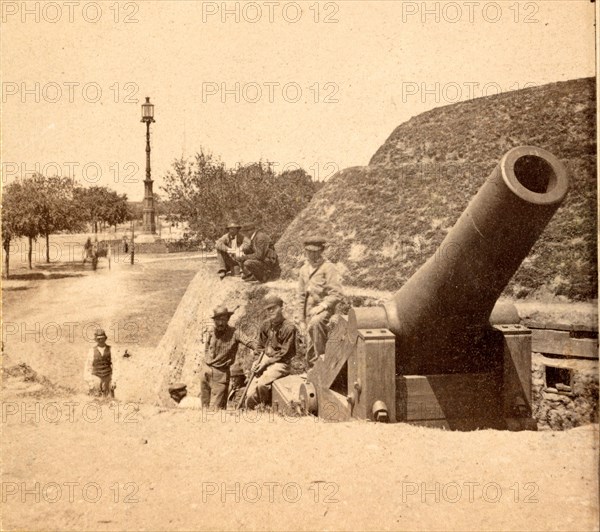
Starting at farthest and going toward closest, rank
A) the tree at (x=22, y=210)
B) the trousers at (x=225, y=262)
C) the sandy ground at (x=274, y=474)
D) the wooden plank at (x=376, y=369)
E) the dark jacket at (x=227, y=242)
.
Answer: the tree at (x=22, y=210) → the trousers at (x=225, y=262) → the dark jacket at (x=227, y=242) → the wooden plank at (x=376, y=369) → the sandy ground at (x=274, y=474)

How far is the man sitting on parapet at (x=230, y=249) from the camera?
1423 cm

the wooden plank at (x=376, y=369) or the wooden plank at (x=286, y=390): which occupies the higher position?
the wooden plank at (x=376, y=369)

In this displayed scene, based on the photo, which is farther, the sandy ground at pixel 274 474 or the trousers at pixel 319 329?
the trousers at pixel 319 329

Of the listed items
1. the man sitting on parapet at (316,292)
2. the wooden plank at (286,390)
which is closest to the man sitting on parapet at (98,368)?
the wooden plank at (286,390)

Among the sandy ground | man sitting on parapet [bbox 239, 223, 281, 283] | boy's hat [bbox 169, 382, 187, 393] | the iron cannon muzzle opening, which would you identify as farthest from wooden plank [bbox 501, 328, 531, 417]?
man sitting on parapet [bbox 239, 223, 281, 283]

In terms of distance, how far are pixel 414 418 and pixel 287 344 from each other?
2921 mm

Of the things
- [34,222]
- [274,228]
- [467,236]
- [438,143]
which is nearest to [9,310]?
[34,222]

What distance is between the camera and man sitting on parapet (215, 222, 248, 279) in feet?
46.7

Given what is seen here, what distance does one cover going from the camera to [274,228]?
22.7 meters

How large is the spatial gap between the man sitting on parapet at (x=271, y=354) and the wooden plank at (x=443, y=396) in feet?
9.00

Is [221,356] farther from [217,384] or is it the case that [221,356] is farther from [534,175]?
[534,175]

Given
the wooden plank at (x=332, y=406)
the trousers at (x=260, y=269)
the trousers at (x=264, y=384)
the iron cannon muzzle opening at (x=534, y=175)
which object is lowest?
the trousers at (x=264, y=384)

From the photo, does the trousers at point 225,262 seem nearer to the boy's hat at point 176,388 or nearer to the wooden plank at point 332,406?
the boy's hat at point 176,388

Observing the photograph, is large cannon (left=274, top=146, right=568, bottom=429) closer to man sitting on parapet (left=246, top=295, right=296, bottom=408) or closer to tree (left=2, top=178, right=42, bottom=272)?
man sitting on parapet (left=246, top=295, right=296, bottom=408)
